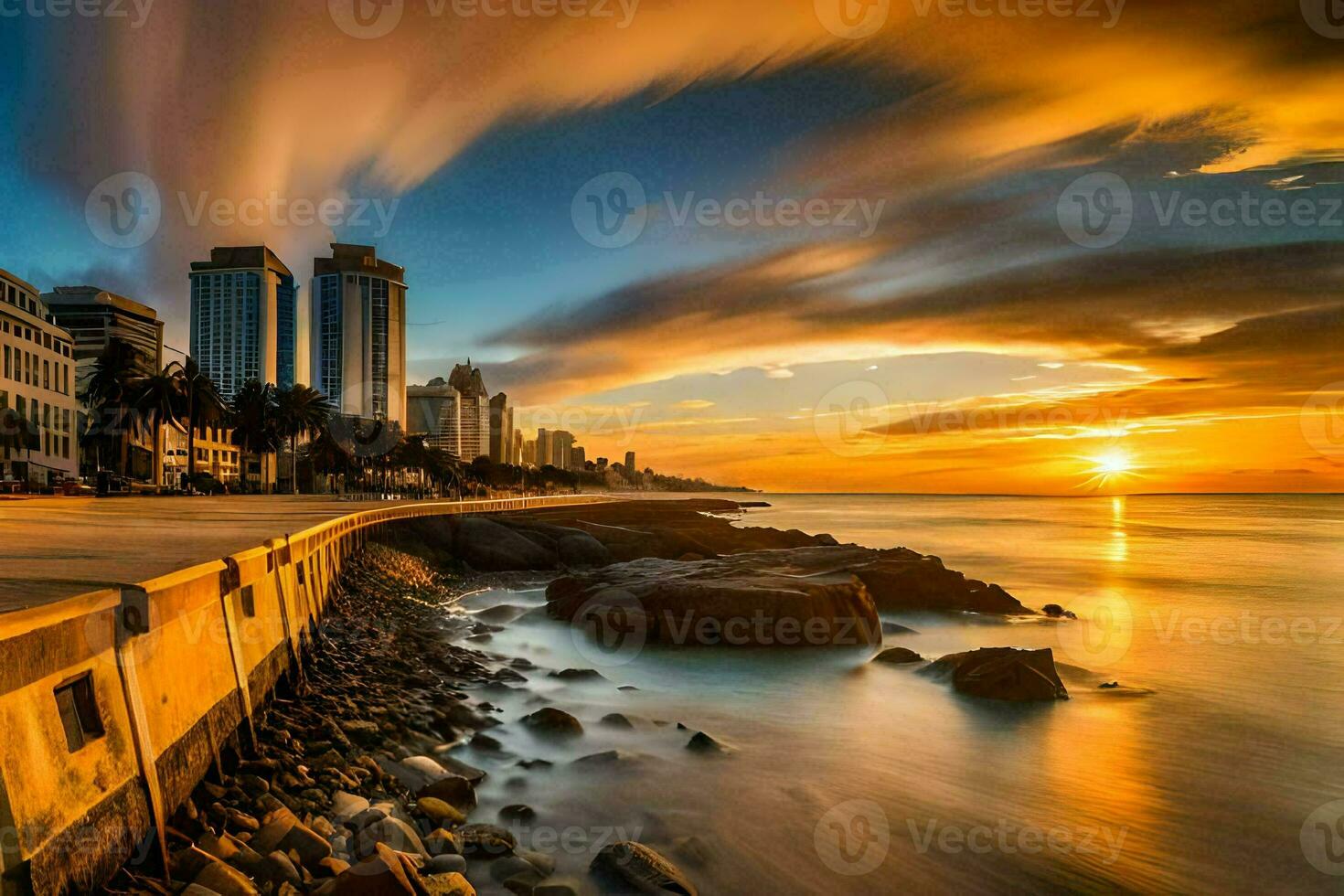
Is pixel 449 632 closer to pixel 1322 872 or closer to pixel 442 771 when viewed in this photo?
pixel 442 771

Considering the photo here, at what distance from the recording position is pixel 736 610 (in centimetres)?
2062

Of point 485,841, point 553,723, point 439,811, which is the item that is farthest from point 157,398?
point 485,841

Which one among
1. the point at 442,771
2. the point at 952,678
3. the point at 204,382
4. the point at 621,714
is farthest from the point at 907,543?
the point at 204,382

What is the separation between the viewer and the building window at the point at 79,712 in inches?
192

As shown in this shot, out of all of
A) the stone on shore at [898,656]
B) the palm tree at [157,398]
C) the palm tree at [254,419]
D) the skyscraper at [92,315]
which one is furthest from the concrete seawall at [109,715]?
the skyscraper at [92,315]

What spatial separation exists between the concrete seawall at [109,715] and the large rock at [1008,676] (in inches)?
542

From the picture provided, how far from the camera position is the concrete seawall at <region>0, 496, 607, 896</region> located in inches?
172

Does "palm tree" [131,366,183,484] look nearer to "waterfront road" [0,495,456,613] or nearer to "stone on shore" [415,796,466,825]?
"waterfront road" [0,495,456,613]

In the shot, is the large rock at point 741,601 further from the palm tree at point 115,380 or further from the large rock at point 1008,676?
the palm tree at point 115,380

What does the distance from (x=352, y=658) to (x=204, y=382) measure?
7502 cm

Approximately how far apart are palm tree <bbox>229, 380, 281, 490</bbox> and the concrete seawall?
293ft

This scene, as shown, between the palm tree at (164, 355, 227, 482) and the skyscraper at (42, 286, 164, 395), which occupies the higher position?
the skyscraper at (42, 286, 164, 395)

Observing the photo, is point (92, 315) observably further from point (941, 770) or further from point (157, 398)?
point (941, 770)

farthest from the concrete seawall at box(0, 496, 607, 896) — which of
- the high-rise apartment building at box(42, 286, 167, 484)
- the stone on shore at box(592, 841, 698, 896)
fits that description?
the high-rise apartment building at box(42, 286, 167, 484)
